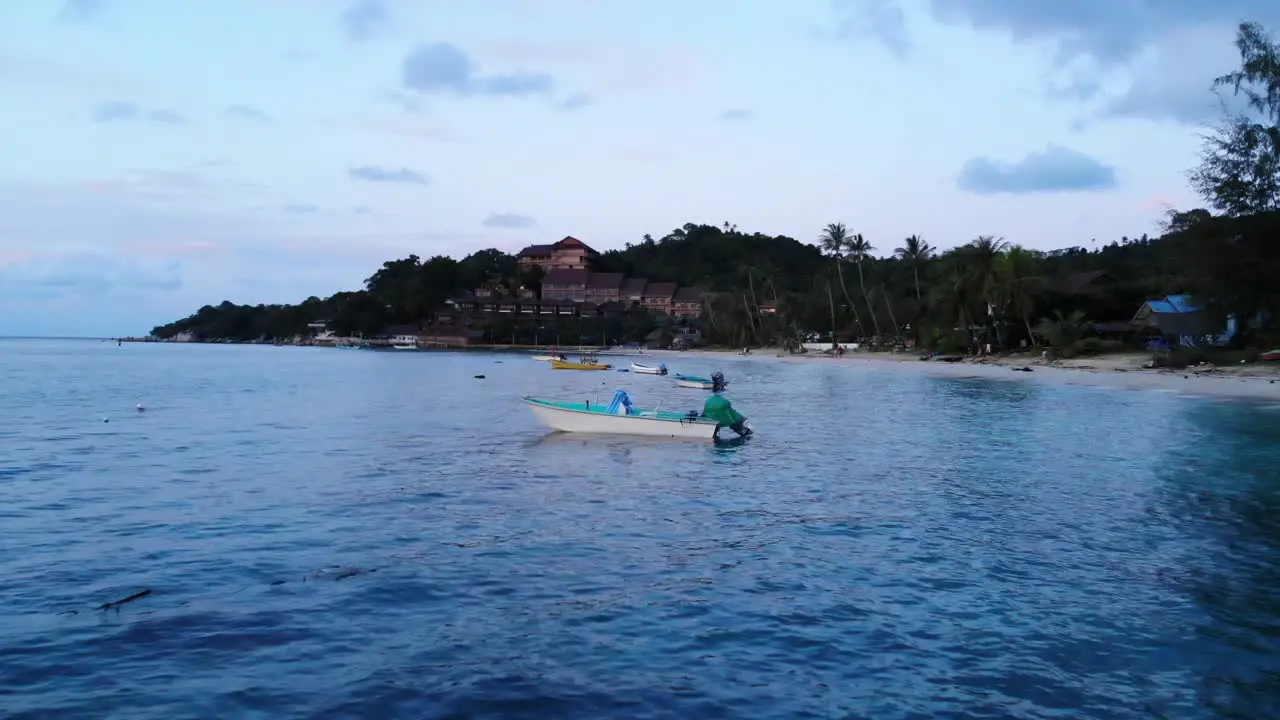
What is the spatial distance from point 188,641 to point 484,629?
2.82 metres

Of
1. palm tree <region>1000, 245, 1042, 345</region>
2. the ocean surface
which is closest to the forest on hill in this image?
palm tree <region>1000, 245, 1042, 345</region>

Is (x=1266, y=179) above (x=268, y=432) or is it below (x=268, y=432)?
above

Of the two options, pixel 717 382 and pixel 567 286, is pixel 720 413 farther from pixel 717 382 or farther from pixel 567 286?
Answer: pixel 567 286

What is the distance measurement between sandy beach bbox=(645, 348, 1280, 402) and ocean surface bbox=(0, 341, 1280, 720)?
1855 cm

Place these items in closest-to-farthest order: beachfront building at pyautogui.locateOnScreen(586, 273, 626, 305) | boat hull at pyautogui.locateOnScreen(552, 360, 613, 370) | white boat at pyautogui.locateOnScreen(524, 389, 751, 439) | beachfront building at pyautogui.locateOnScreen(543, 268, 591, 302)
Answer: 1. white boat at pyautogui.locateOnScreen(524, 389, 751, 439)
2. boat hull at pyautogui.locateOnScreen(552, 360, 613, 370)
3. beachfront building at pyautogui.locateOnScreen(586, 273, 626, 305)
4. beachfront building at pyautogui.locateOnScreen(543, 268, 591, 302)

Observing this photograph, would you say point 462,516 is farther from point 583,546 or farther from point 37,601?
point 37,601

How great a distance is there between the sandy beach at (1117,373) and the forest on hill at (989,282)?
3.52m

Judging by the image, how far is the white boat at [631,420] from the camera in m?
25.0

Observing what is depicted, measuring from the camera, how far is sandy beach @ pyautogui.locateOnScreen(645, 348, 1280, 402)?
40.6 m

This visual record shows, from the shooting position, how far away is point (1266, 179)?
4256 cm

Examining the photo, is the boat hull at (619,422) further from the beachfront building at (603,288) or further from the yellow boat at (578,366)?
the beachfront building at (603,288)

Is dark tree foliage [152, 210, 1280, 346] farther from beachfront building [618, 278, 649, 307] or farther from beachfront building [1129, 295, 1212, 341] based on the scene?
beachfront building [618, 278, 649, 307]

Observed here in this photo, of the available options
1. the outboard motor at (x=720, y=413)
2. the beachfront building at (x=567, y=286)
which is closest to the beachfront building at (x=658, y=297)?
the beachfront building at (x=567, y=286)

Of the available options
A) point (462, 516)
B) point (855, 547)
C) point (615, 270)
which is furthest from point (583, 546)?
point (615, 270)
